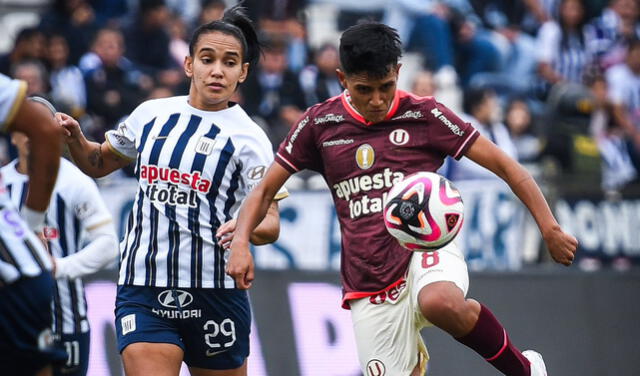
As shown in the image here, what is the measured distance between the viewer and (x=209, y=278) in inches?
248

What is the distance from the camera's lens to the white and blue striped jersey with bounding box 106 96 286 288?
6.25 meters

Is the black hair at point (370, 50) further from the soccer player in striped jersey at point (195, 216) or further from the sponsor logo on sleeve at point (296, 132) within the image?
the soccer player in striped jersey at point (195, 216)

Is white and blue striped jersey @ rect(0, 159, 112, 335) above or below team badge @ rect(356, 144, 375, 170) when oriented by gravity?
below

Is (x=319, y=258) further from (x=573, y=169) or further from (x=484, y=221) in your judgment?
(x=573, y=169)

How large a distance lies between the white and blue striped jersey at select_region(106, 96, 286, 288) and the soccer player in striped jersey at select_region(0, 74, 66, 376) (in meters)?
1.44

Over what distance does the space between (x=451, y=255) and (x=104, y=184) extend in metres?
4.88

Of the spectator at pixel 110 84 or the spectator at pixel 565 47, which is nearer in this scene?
the spectator at pixel 110 84

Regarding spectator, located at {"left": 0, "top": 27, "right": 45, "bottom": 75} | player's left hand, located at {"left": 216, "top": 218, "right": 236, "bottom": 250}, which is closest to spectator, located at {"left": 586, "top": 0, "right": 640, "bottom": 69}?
spectator, located at {"left": 0, "top": 27, "right": 45, "bottom": 75}

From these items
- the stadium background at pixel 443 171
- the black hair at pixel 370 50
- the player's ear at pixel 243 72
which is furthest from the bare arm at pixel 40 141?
the stadium background at pixel 443 171

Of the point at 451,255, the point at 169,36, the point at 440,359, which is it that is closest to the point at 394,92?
the point at 451,255

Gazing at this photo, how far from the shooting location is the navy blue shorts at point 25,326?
4.71m

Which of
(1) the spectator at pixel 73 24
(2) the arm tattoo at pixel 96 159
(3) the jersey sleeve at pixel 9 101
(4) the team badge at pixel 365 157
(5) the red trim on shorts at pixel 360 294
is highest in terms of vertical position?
(1) the spectator at pixel 73 24

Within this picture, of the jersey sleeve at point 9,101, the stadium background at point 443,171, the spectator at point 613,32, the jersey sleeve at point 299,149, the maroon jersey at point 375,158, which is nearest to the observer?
the jersey sleeve at point 9,101

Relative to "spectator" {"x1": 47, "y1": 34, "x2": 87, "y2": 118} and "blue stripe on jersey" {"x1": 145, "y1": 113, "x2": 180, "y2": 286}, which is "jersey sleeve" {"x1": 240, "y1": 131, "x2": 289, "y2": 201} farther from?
"spectator" {"x1": 47, "y1": 34, "x2": 87, "y2": 118}
